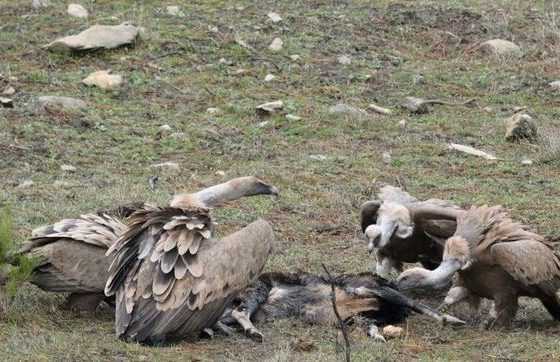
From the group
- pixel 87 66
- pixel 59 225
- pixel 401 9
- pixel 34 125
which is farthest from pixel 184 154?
pixel 401 9

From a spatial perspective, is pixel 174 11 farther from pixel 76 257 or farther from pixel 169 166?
pixel 76 257

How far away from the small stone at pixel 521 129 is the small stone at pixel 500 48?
9.60ft

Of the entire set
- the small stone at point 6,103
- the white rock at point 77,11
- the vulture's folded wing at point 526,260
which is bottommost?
the white rock at point 77,11

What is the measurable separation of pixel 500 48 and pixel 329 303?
8.72 meters

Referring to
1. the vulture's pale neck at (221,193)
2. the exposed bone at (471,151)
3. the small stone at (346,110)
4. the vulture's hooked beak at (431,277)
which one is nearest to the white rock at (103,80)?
the small stone at (346,110)

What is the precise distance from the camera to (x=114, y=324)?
6312mm

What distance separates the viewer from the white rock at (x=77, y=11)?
14.3m

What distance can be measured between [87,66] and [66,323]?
23.2 ft

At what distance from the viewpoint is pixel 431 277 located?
6.41m

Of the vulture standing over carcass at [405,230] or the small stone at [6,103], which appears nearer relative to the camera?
the vulture standing over carcass at [405,230]

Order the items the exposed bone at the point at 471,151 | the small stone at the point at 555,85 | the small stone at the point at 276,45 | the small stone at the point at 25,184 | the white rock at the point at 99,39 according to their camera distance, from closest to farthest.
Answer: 1. the small stone at the point at 25,184
2. the exposed bone at the point at 471,151
3. the white rock at the point at 99,39
4. the small stone at the point at 555,85
5. the small stone at the point at 276,45

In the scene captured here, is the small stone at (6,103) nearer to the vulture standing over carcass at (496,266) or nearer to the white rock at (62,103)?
the white rock at (62,103)

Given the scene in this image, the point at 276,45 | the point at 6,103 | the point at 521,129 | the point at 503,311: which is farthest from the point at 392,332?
the point at 276,45

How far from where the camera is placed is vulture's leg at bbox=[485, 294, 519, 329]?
6522 millimetres
